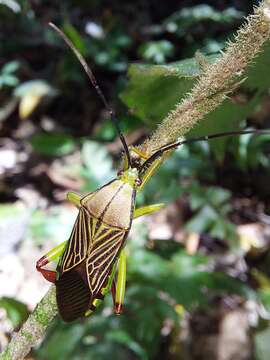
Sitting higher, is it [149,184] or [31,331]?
[31,331]

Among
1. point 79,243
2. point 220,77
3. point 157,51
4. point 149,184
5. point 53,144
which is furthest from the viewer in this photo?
point 157,51

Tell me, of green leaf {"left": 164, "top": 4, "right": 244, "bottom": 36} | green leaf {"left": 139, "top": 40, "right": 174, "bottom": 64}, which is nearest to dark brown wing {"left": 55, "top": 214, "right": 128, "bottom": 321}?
green leaf {"left": 139, "top": 40, "right": 174, "bottom": 64}

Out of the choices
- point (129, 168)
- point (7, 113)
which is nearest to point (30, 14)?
point (7, 113)

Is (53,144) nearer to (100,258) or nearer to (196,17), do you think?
(196,17)

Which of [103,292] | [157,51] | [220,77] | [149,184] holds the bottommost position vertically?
[149,184]

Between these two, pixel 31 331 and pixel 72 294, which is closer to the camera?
pixel 31 331

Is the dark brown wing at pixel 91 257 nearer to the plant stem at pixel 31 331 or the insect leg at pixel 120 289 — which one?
the insect leg at pixel 120 289

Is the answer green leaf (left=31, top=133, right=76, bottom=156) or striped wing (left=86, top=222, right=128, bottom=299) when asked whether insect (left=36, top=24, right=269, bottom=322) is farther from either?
green leaf (left=31, top=133, right=76, bottom=156)

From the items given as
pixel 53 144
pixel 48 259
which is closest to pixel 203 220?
pixel 53 144
